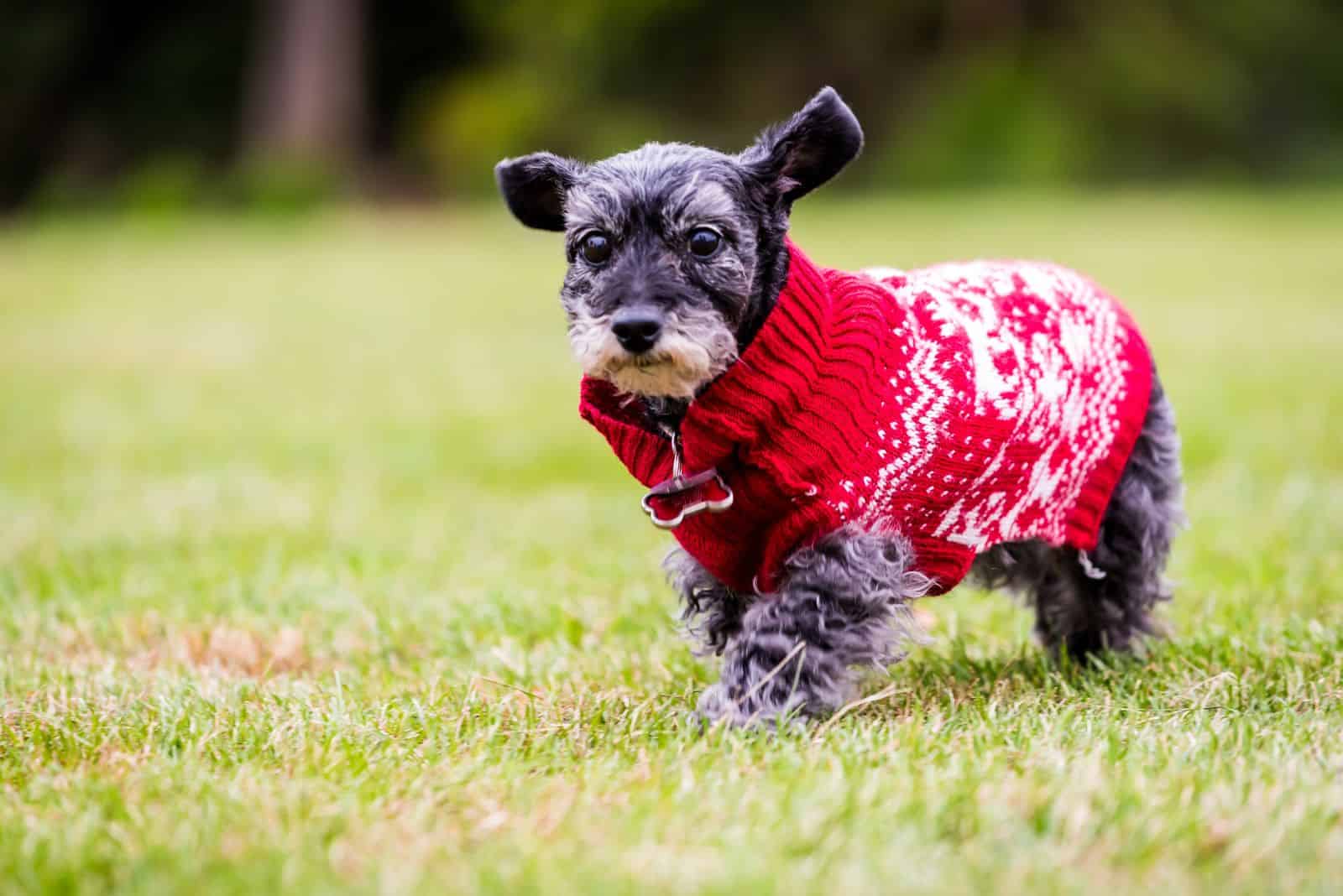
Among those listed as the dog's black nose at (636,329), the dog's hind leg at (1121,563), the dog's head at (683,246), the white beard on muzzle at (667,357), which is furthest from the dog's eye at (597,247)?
the dog's hind leg at (1121,563)

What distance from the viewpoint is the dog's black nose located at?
3207 mm

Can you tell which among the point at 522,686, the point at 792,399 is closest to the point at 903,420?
the point at 792,399

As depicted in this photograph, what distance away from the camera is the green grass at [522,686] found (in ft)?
8.57

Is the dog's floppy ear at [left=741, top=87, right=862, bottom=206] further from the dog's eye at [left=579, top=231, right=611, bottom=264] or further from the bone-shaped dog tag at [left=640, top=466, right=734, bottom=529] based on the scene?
the bone-shaped dog tag at [left=640, top=466, right=734, bottom=529]

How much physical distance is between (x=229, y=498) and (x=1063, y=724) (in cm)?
520

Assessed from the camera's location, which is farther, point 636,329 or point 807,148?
point 807,148

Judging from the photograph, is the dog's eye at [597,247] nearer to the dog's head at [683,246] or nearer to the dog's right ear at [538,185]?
the dog's head at [683,246]

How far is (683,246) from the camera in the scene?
3389mm

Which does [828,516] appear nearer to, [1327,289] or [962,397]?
[962,397]

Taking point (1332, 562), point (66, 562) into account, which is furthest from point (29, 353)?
point (1332, 562)

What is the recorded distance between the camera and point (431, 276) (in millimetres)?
18234

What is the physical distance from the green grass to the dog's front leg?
0.13 m

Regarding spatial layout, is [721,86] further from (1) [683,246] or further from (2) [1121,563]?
(1) [683,246]

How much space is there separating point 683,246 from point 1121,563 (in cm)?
174
